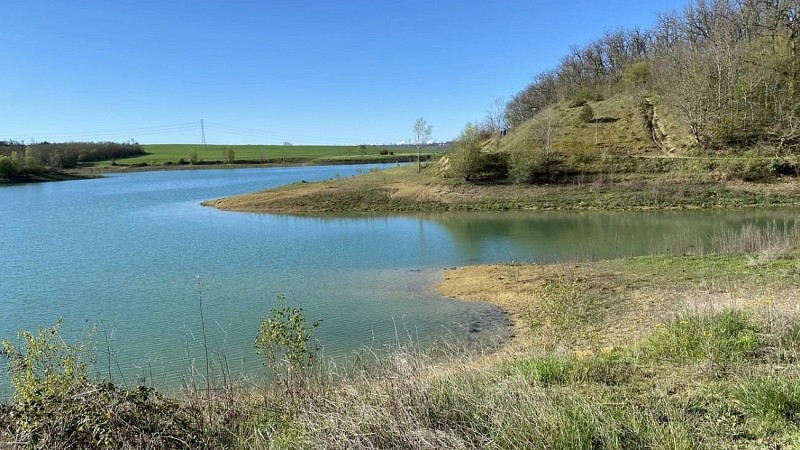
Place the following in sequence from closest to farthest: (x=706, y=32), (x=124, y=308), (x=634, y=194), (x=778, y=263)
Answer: (x=778, y=263), (x=124, y=308), (x=634, y=194), (x=706, y=32)

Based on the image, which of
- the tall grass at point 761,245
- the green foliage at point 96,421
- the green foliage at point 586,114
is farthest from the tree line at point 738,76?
the green foliage at point 96,421

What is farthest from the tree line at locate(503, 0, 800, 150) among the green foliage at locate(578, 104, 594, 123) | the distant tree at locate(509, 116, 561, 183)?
the distant tree at locate(509, 116, 561, 183)

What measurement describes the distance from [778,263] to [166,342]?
1661 centimetres

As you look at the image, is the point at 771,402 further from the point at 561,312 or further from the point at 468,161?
the point at 468,161

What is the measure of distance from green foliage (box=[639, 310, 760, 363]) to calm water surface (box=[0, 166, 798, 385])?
15.6 ft

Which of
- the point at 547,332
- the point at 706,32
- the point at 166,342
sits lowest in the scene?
the point at 166,342

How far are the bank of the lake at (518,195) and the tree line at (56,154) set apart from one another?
233 feet

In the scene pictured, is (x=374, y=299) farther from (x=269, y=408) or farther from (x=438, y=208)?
(x=438, y=208)

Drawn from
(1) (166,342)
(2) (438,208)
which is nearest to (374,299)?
(1) (166,342)

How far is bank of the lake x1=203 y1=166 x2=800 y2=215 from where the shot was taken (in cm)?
3647

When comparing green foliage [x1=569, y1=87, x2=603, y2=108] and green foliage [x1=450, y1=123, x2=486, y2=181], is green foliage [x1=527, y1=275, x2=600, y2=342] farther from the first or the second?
green foliage [x1=569, y1=87, x2=603, y2=108]

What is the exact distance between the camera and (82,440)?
4348 millimetres

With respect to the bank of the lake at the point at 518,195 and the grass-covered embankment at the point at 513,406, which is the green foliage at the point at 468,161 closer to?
the bank of the lake at the point at 518,195

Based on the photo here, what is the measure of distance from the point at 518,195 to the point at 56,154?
118085 mm
